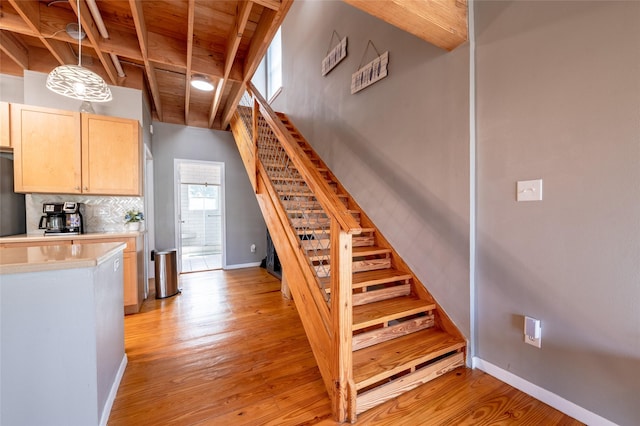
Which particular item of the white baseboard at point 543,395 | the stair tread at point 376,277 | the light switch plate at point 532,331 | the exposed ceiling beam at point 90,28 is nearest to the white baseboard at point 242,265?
the stair tread at point 376,277

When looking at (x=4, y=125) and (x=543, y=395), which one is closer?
(x=543, y=395)

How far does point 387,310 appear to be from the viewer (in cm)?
201

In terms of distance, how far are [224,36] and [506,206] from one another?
3103mm

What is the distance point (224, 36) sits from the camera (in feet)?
9.13

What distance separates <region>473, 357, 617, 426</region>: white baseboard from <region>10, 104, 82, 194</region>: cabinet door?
4.16 m

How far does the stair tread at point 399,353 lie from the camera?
1.55 metres

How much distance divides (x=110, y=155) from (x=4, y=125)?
0.87 metres

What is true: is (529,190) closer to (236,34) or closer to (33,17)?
(236,34)

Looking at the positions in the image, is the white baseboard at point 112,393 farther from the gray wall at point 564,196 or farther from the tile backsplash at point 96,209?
the gray wall at point 564,196

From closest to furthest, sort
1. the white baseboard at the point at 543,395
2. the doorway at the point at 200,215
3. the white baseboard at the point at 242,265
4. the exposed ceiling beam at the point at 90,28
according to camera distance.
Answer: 1. the white baseboard at the point at 543,395
2. the exposed ceiling beam at the point at 90,28
3. the doorway at the point at 200,215
4. the white baseboard at the point at 242,265

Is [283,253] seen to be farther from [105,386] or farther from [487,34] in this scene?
[487,34]

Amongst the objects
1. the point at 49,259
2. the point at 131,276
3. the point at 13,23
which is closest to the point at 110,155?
the point at 13,23

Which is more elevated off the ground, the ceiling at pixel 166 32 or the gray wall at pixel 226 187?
the ceiling at pixel 166 32

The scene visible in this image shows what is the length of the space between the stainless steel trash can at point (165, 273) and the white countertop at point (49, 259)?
6.60 ft
